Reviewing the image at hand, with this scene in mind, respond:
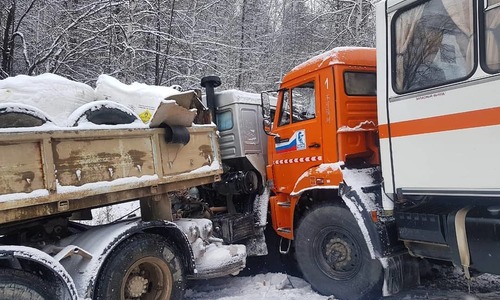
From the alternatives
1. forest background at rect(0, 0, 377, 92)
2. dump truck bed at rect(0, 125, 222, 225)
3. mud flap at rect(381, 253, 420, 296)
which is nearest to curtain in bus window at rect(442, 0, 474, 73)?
mud flap at rect(381, 253, 420, 296)

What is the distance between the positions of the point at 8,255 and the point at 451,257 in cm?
353

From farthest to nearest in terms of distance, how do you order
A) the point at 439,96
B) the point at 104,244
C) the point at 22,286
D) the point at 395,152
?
the point at 395,152 → the point at 104,244 → the point at 439,96 → the point at 22,286

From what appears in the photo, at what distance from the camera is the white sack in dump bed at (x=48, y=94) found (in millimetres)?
3451

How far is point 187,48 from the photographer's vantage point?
547 inches

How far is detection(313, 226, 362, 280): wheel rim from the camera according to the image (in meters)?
4.58

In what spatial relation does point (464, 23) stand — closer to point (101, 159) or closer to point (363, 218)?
point (363, 218)

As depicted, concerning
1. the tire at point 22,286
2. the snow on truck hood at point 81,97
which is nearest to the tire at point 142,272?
the tire at point 22,286

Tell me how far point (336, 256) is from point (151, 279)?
2.03 meters

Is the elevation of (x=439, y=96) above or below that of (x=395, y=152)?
above

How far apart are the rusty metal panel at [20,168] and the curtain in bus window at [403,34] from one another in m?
3.14

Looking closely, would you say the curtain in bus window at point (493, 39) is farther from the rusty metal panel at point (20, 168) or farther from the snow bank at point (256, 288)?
the rusty metal panel at point (20, 168)

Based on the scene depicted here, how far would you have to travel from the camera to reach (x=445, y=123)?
11.2 ft

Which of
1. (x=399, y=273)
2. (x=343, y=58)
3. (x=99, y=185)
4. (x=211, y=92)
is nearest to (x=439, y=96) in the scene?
(x=343, y=58)

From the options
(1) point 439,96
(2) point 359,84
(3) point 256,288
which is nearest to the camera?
(1) point 439,96
